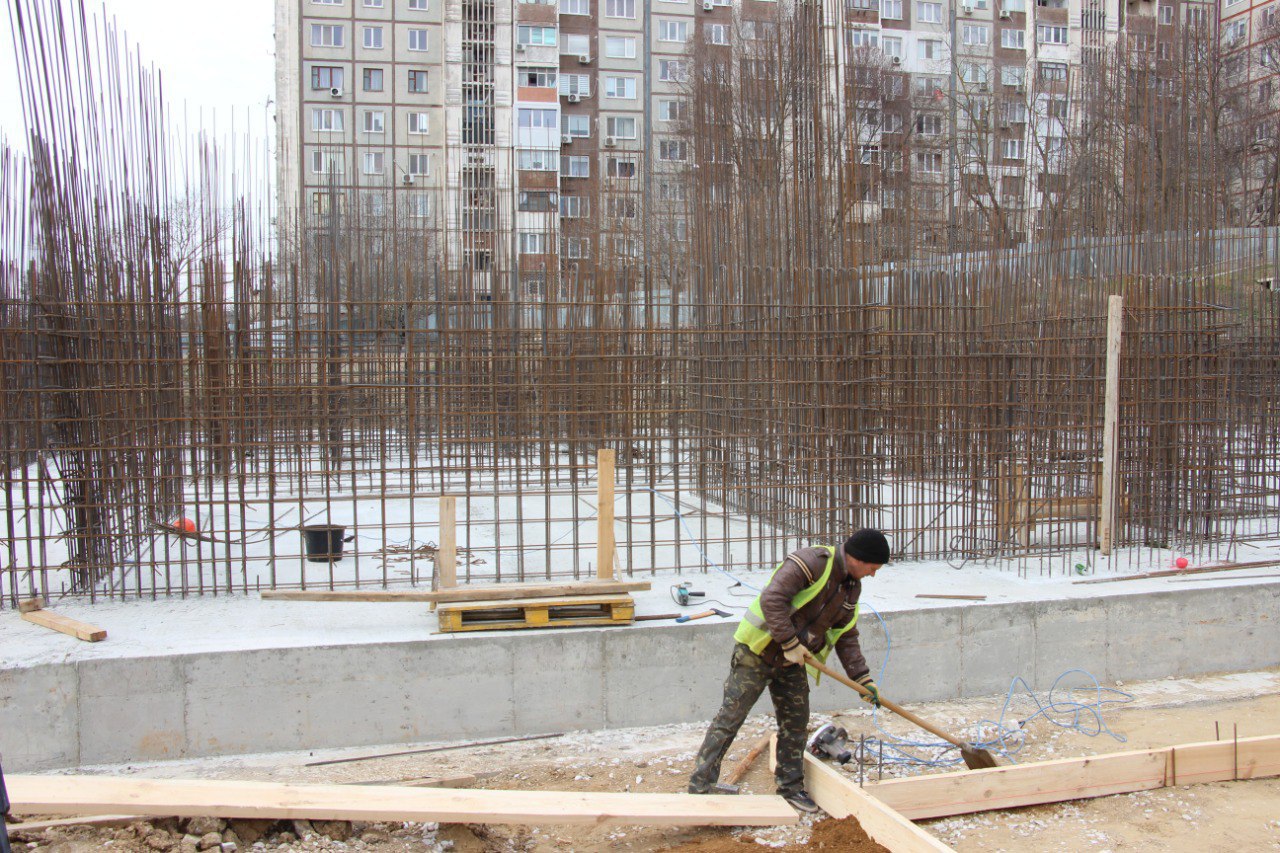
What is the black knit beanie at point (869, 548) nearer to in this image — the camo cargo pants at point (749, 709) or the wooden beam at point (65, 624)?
the camo cargo pants at point (749, 709)

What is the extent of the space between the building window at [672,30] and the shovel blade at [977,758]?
149 feet

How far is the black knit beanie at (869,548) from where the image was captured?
5.40m

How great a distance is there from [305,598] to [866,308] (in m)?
5.39

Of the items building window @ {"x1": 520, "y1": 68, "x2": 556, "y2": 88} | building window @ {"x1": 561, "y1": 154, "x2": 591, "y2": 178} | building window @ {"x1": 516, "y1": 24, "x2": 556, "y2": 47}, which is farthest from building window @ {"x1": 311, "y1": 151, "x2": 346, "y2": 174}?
building window @ {"x1": 561, "y1": 154, "x2": 591, "y2": 178}

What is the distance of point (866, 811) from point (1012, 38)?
5028cm

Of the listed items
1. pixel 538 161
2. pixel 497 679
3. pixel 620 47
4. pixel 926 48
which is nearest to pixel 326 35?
pixel 538 161

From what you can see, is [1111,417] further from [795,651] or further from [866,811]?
[866,811]

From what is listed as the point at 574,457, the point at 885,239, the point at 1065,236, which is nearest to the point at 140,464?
the point at 574,457

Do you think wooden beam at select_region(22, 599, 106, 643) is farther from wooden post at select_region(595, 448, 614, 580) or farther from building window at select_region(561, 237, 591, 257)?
building window at select_region(561, 237, 591, 257)

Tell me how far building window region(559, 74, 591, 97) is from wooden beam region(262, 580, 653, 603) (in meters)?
42.3

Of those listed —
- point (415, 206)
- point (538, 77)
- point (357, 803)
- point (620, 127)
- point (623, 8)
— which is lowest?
point (357, 803)

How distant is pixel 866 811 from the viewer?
5281 millimetres

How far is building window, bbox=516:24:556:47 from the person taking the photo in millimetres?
44062

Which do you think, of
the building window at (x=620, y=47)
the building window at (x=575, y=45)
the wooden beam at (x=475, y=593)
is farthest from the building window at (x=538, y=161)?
the wooden beam at (x=475, y=593)
